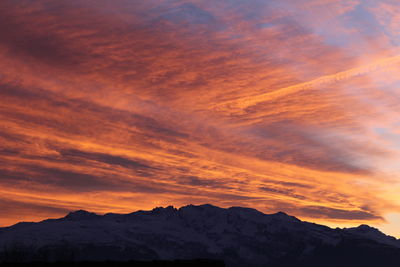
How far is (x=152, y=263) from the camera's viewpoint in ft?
187

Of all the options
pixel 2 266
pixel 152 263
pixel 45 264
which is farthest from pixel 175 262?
pixel 2 266

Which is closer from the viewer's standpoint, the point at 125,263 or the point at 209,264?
the point at 125,263

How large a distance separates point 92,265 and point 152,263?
19.7 feet

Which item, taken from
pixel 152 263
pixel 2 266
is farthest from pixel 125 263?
pixel 2 266

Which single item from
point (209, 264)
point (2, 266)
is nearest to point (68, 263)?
point (2, 266)

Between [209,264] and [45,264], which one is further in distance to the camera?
[209,264]

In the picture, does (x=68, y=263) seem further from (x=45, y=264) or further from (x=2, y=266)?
(x=2, y=266)

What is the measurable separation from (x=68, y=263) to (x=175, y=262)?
36.3 feet

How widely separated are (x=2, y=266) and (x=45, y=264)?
3935mm

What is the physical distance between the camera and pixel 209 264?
60656mm

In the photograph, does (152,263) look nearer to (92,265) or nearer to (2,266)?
(92,265)

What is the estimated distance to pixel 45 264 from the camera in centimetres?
5444

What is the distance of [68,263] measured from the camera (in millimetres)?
56031

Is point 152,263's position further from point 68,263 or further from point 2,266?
point 2,266
